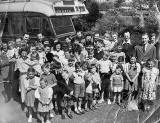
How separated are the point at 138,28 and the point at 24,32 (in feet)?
15.6

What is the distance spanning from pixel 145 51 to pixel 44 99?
2.53m

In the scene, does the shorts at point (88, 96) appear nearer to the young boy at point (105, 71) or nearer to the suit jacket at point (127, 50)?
the young boy at point (105, 71)

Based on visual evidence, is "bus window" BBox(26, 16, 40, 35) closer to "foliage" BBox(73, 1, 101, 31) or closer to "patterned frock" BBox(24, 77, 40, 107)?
"foliage" BBox(73, 1, 101, 31)

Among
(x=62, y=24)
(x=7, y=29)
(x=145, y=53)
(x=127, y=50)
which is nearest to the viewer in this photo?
(x=145, y=53)

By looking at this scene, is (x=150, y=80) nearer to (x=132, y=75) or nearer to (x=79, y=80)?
(x=132, y=75)

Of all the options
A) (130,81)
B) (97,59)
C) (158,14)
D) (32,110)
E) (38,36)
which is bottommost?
(32,110)

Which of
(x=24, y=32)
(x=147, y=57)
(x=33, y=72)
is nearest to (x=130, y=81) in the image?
(x=147, y=57)

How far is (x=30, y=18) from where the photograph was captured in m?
8.95

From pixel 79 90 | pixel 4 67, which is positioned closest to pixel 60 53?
pixel 79 90

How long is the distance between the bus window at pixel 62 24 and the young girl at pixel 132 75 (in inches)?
113

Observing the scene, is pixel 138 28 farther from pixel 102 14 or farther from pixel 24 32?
pixel 24 32

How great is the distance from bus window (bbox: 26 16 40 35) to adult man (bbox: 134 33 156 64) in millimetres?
3088

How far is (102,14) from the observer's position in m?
12.0

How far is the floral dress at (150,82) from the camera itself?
6.82m
